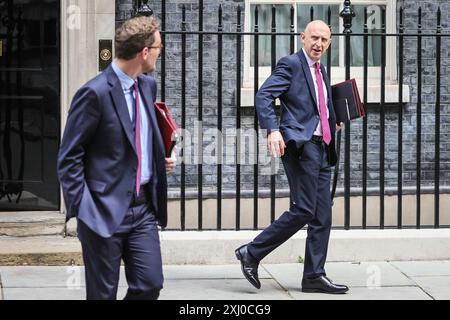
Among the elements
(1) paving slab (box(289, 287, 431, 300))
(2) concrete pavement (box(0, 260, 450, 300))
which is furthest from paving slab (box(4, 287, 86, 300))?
(1) paving slab (box(289, 287, 431, 300))

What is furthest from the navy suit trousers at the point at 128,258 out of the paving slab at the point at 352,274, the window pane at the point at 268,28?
the window pane at the point at 268,28

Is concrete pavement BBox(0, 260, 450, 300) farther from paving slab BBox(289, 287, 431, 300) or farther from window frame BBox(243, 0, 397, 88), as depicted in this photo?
window frame BBox(243, 0, 397, 88)

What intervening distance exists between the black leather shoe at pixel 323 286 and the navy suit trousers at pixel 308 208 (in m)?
A: 0.04

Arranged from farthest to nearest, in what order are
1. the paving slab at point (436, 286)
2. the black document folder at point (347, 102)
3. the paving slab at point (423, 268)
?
the paving slab at point (423, 268)
the black document folder at point (347, 102)
the paving slab at point (436, 286)

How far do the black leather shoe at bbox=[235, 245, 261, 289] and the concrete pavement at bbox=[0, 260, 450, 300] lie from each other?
89 mm

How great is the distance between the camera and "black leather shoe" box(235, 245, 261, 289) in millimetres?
7488

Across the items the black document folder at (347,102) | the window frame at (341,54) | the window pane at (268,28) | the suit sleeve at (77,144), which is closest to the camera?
the suit sleeve at (77,144)

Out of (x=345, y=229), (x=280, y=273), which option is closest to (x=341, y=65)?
(x=345, y=229)

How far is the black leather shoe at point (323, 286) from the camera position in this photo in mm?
7457

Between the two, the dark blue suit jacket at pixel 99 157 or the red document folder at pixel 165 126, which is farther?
the red document folder at pixel 165 126

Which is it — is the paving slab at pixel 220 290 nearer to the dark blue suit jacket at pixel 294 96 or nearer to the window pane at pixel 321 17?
the dark blue suit jacket at pixel 294 96

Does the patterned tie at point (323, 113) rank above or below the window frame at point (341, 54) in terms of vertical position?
below

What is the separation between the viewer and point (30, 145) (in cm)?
Answer: 956

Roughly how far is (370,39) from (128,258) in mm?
5820
